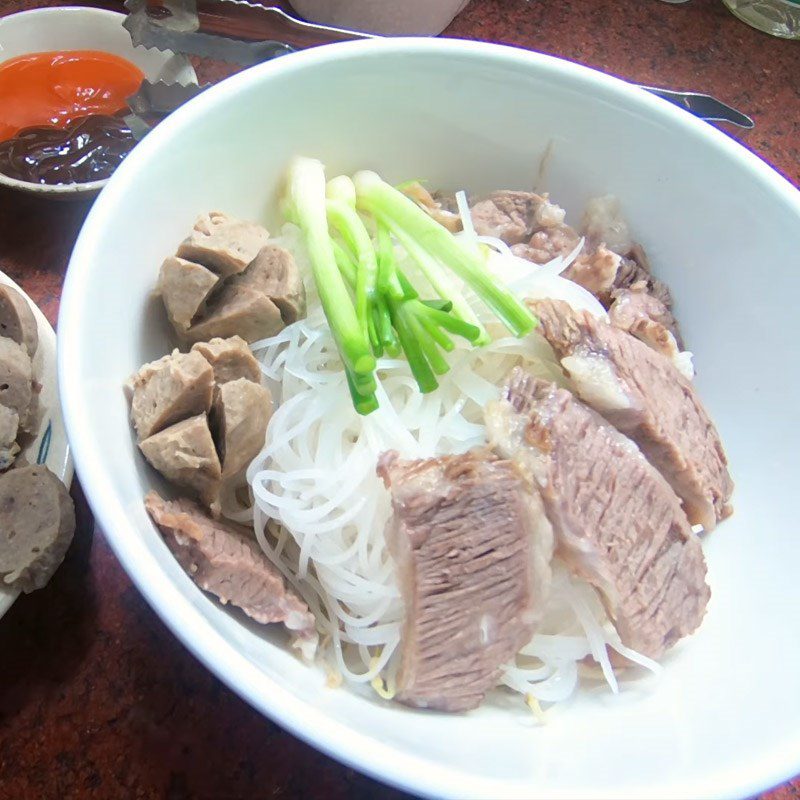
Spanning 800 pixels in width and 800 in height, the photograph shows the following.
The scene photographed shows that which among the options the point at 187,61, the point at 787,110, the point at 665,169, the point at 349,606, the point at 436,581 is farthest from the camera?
the point at 787,110

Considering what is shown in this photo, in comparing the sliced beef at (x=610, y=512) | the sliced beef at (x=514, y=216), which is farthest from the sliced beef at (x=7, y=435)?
the sliced beef at (x=514, y=216)

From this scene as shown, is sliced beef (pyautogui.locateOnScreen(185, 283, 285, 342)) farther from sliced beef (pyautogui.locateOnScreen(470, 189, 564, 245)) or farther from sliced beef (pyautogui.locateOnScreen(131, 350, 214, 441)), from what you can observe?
sliced beef (pyautogui.locateOnScreen(470, 189, 564, 245))

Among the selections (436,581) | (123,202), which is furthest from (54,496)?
(436,581)

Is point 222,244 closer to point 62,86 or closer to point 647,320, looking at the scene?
point 647,320

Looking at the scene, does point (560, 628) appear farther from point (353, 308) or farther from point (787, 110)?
point (787, 110)

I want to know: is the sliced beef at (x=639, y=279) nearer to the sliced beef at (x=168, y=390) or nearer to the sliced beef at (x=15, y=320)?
the sliced beef at (x=168, y=390)

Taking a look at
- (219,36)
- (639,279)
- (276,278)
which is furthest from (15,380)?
(639,279)

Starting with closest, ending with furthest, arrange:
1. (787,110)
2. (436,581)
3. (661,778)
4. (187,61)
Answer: (661,778)
(436,581)
(187,61)
(787,110)
